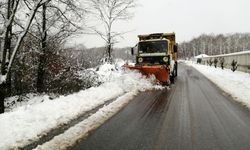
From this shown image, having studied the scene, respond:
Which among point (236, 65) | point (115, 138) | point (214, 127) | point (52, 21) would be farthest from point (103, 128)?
point (236, 65)

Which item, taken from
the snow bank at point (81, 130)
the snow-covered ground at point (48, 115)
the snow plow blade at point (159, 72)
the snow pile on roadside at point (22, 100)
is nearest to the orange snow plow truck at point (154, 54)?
the snow plow blade at point (159, 72)

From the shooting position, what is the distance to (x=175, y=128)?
6449mm

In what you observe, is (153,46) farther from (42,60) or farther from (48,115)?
(48,115)

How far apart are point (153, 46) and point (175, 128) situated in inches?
445

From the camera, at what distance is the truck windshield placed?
1717cm

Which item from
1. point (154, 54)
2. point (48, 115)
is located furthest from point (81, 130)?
point (154, 54)

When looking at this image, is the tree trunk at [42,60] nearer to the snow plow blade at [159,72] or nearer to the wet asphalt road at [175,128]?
the snow plow blade at [159,72]

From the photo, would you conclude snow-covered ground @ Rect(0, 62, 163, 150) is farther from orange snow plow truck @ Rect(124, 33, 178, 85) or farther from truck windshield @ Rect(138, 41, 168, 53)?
truck windshield @ Rect(138, 41, 168, 53)

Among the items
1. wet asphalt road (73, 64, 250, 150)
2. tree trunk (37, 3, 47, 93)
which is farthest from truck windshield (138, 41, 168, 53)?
wet asphalt road (73, 64, 250, 150)

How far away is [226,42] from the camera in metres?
151

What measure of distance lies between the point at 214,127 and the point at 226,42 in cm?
15414

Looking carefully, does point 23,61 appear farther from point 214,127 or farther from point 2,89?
point 214,127

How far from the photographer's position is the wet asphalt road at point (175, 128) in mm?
5238

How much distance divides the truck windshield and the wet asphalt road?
7628 millimetres
